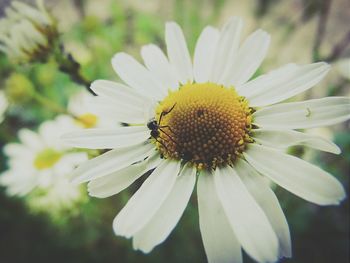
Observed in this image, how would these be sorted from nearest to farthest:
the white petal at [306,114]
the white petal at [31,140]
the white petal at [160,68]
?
the white petal at [306,114] → the white petal at [160,68] → the white petal at [31,140]

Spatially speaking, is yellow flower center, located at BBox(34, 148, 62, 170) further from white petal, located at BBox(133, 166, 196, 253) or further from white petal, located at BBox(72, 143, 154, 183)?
white petal, located at BBox(133, 166, 196, 253)

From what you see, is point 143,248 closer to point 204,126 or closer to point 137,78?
point 204,126

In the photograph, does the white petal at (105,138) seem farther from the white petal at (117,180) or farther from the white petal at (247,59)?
the white petal at (247,59)

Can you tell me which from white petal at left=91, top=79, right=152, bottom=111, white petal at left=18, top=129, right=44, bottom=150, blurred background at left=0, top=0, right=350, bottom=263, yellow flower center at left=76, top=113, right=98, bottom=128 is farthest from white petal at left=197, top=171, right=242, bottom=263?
white petal at left=18, top=129, right=44, bottom=150

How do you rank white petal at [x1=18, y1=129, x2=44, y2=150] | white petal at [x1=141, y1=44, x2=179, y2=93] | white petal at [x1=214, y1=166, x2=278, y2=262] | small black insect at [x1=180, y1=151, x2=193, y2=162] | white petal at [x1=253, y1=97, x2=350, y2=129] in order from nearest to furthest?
white petal at [x1=214, y1=166, x2=278, y2=262], white petal at [x1=253, y1=97, x2=350, y2=129], small black insect at [x1=180, y1=151, x2=193, y2=162], white petal at [x1=141, y1=44, x2=179, y2=93], white petal at [x1=18, y1=129, x2=44, y2=150]

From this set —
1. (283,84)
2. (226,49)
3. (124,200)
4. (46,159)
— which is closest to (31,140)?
(46,159)

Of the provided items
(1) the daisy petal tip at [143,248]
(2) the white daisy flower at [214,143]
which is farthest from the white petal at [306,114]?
(1) the daisy petal tip at [143,248]

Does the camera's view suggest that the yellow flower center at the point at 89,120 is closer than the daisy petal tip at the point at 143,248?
No
